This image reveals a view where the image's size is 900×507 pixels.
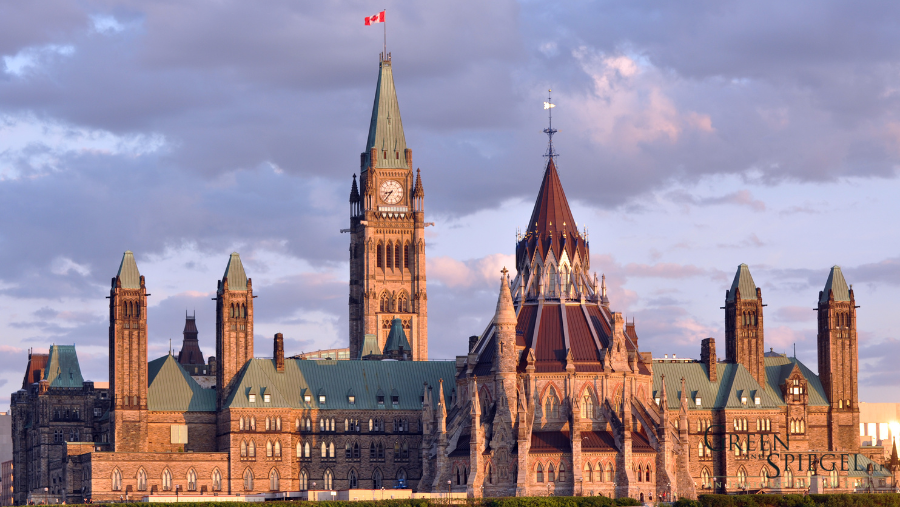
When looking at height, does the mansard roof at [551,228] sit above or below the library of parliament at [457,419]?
above

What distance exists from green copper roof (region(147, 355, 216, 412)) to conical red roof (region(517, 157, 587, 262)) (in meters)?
38.0

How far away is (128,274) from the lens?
19588cm

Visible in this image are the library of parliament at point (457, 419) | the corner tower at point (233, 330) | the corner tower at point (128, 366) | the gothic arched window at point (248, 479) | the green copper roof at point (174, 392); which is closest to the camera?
the library of parliament at point (457, 419)

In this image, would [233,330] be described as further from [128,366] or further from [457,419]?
[457,419]

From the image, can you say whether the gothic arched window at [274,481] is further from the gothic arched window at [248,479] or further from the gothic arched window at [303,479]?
the gothic arched window at [303,479]

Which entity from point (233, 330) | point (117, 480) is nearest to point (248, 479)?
point (117, 480)

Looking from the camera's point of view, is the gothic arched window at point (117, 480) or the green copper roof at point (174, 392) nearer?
the gothic arched window at point (117, 480)

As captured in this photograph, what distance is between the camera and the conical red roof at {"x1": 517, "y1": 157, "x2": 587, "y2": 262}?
19575 cm

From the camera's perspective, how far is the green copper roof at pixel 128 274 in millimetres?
195250

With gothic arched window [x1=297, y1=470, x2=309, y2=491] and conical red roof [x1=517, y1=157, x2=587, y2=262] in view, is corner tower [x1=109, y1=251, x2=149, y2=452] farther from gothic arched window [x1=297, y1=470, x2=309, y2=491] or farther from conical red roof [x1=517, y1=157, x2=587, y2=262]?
conical red roof [x1=517, y1=157, x2=587, y2=262]

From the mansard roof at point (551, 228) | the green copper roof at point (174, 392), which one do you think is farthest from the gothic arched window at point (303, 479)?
the mansard roof at point (551, 228)

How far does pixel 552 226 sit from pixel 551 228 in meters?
0.28

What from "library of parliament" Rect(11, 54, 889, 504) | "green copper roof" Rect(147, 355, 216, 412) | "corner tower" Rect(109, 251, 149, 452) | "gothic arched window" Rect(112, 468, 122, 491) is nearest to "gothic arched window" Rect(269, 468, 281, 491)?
"library of parliament" Rect(11, 54, 889, 504)

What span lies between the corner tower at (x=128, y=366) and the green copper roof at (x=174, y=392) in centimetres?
311
